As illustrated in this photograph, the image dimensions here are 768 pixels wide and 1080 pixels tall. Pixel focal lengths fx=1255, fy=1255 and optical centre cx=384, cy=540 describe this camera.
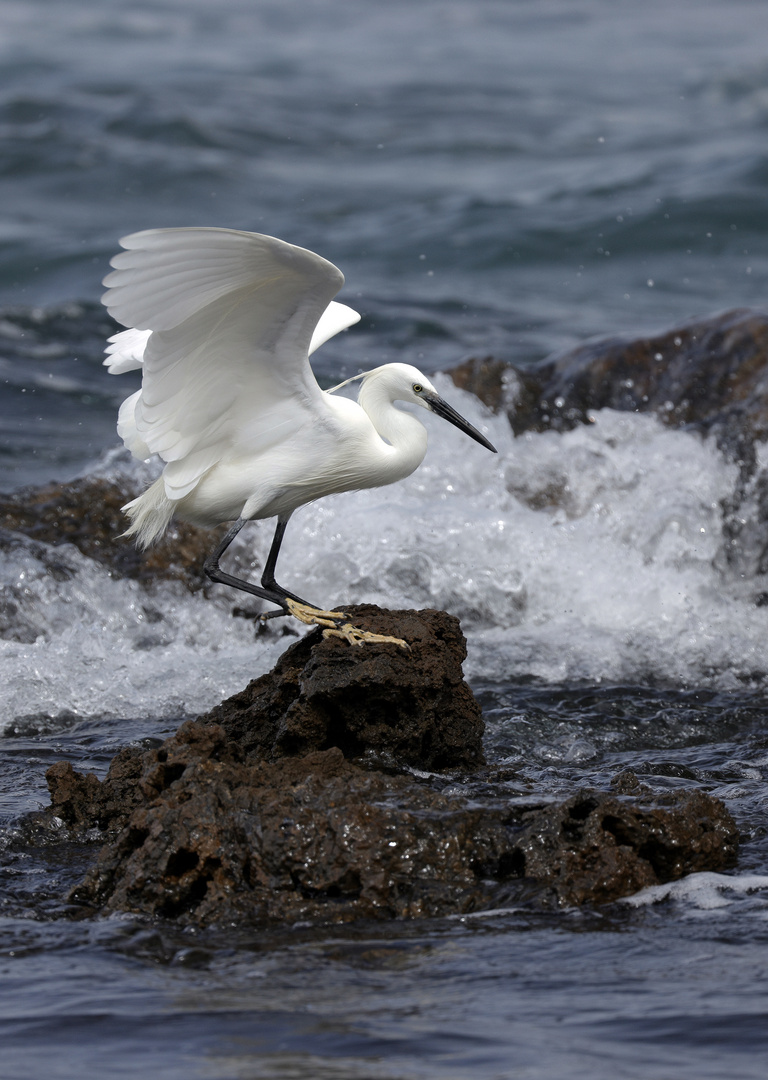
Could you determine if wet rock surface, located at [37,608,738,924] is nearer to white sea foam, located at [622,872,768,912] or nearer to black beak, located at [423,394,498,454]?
white sea foam, located at [622,872,768,912]

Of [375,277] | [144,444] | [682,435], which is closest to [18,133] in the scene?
[375,277]

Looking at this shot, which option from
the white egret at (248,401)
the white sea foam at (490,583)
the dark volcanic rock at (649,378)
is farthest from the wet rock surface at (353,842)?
the dark volcanic rock at (649,378)

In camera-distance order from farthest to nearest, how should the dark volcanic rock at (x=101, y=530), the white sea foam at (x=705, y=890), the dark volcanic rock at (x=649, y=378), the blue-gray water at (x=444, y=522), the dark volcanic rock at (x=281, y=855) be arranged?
1. the dark volcanic rock at (x=649, y=378)
2. the dark volcanic rock at (x=101, y=530)
3. the white sea foam at (x=705, y=890)
4. the dark volcanic rock at (x=281, y=855)
5. the blue-gray water at (x=444, y=522)

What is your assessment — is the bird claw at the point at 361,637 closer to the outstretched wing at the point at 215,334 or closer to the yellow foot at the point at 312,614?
the yellow foot at the point at 312,614

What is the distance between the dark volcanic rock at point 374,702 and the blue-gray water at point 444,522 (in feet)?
1.34

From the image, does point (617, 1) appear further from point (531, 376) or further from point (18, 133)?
point (531, 376)

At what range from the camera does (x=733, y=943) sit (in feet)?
11.9

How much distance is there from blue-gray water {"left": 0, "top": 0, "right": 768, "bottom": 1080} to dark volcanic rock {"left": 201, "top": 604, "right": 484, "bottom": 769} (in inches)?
16.1

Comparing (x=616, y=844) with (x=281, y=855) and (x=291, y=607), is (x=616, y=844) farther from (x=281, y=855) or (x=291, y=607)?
(x=291, y=607)

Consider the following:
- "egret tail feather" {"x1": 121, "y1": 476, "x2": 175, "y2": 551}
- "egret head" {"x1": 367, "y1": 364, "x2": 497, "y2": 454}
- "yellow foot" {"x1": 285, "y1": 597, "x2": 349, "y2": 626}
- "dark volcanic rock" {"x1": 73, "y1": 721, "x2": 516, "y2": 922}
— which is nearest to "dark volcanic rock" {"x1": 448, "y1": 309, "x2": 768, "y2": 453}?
"egret head" {"x1": 367, "y1": 364, "x2": 497, "y2": 454}

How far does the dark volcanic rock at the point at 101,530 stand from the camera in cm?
813

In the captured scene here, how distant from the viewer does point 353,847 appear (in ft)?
12.4

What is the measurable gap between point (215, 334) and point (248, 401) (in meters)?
0.53

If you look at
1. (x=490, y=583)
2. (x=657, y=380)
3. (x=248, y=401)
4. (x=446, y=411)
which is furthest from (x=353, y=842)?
(x=657, y=380)
